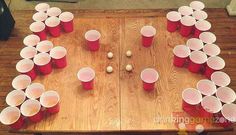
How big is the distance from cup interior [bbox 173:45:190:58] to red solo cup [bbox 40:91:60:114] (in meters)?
0.75

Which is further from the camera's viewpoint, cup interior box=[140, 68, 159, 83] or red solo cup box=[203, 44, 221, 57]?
red solo cup box=[203, 44, 221, 57]

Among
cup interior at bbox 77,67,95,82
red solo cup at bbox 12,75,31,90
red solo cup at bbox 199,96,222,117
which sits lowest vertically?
red solo cup at bbox 12,75,31,90

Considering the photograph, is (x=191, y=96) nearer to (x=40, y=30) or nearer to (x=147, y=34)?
(x=147, y=34)

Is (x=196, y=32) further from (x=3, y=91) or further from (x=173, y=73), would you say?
(x=3, y=91)

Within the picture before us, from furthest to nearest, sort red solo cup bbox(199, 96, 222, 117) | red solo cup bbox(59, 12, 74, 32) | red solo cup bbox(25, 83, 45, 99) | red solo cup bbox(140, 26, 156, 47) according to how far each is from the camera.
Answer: red solo cup bbox(59, 12, 74, 32) → red solo cup bbox(140, 26, 156, 47) → red solo cup bbox(25, 83, 45, 99) → red solo cup bbox(199, 96, 222, 117)

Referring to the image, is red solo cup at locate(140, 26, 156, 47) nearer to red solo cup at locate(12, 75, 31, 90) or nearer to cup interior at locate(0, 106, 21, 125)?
red solo cup at locate(12, 75, 31, 90)

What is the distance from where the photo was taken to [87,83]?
1.65 meters

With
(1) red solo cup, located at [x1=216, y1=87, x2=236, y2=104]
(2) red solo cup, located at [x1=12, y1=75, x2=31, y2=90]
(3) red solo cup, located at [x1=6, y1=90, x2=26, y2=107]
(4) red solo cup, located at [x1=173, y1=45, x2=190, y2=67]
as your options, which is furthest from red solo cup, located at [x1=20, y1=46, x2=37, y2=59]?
(1) red solo cup, located at [x1=216, y1=87, x2=236, y2=104]

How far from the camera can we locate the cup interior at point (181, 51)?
70.1 inches

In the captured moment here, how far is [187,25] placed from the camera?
1.88 meters

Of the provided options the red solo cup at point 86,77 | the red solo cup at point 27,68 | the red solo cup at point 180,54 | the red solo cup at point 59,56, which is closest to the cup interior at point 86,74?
the red solo cup at point 86,77

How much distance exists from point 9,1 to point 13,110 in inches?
80.2

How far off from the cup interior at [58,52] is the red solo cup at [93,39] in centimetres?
16

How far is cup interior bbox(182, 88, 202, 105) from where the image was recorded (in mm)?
1569
